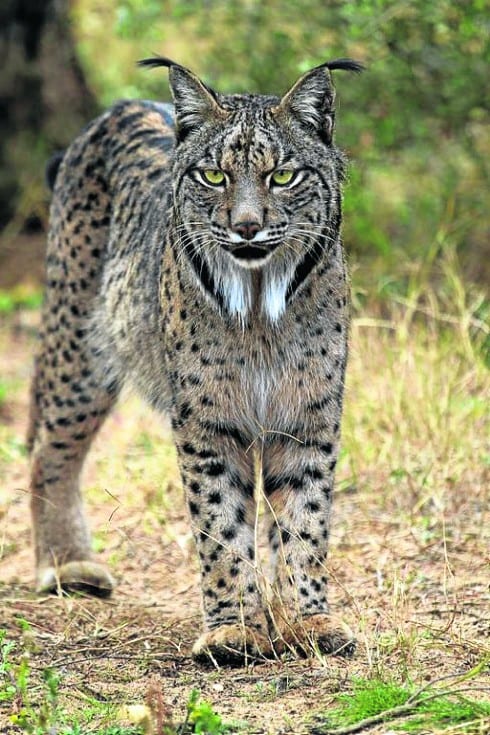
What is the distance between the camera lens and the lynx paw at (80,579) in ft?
18.2

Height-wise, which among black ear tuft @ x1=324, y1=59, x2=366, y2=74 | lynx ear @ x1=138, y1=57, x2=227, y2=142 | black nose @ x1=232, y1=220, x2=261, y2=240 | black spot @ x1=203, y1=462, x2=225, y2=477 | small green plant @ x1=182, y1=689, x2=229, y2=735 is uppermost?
black ear tuft @ x1=324, y1=59, x2=366, y2=74

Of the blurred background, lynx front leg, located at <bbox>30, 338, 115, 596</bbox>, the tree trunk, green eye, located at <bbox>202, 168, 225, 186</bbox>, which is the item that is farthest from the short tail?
the tree trunk

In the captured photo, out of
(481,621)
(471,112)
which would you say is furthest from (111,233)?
(471,112)

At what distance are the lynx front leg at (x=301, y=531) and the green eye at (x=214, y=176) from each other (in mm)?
917

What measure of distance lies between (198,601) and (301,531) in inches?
38.7

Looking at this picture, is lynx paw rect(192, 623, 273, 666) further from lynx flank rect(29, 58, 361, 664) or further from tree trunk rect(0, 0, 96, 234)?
tree trunk rect(0, 0, 96, 234)

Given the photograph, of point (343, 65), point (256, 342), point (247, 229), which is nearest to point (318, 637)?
point (256, 342)

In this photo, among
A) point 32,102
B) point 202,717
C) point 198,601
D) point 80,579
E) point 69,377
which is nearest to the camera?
point 202,717

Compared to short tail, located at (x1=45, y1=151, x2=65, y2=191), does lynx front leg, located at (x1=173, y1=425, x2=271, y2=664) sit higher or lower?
lower

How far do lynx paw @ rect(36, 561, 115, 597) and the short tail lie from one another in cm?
182

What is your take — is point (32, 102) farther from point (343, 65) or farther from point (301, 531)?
point (301, 531)

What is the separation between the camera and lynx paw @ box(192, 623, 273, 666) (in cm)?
428

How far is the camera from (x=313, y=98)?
4422 millimetres

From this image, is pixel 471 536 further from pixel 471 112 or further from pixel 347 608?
pixel 471 112
